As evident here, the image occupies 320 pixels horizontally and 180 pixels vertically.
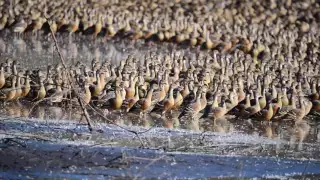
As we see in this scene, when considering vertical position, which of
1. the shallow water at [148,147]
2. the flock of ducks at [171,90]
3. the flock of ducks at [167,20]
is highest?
the flock of ducks at [167,20]

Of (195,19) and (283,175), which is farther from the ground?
(195,19)

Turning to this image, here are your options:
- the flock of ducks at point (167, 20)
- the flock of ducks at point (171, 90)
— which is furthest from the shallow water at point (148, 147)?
the flock of ducks at point (167, 20)

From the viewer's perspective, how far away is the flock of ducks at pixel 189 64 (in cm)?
1476

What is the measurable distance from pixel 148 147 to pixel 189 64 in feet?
21.3

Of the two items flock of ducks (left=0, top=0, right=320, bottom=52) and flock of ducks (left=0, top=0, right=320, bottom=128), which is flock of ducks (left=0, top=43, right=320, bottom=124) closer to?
flock of ducks (left=0, top=0, right=320, bottom=128)

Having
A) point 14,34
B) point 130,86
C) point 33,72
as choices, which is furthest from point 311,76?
point 14,34

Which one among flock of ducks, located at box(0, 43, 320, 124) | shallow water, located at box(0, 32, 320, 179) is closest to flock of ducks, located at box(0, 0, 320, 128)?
flock of ducks, located at box(0, 43, 320, 124)

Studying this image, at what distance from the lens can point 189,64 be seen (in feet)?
60.9

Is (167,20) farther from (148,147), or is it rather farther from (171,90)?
(148,147)

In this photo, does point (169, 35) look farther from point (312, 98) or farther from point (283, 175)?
point (283, 175)

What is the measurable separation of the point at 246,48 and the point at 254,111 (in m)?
7.27

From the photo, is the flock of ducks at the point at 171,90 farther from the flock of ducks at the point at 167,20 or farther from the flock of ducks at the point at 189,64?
the flock of ducks at the point at 167,20

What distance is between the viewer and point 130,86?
15078 millimetres

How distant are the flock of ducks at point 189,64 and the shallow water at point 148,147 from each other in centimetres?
31
